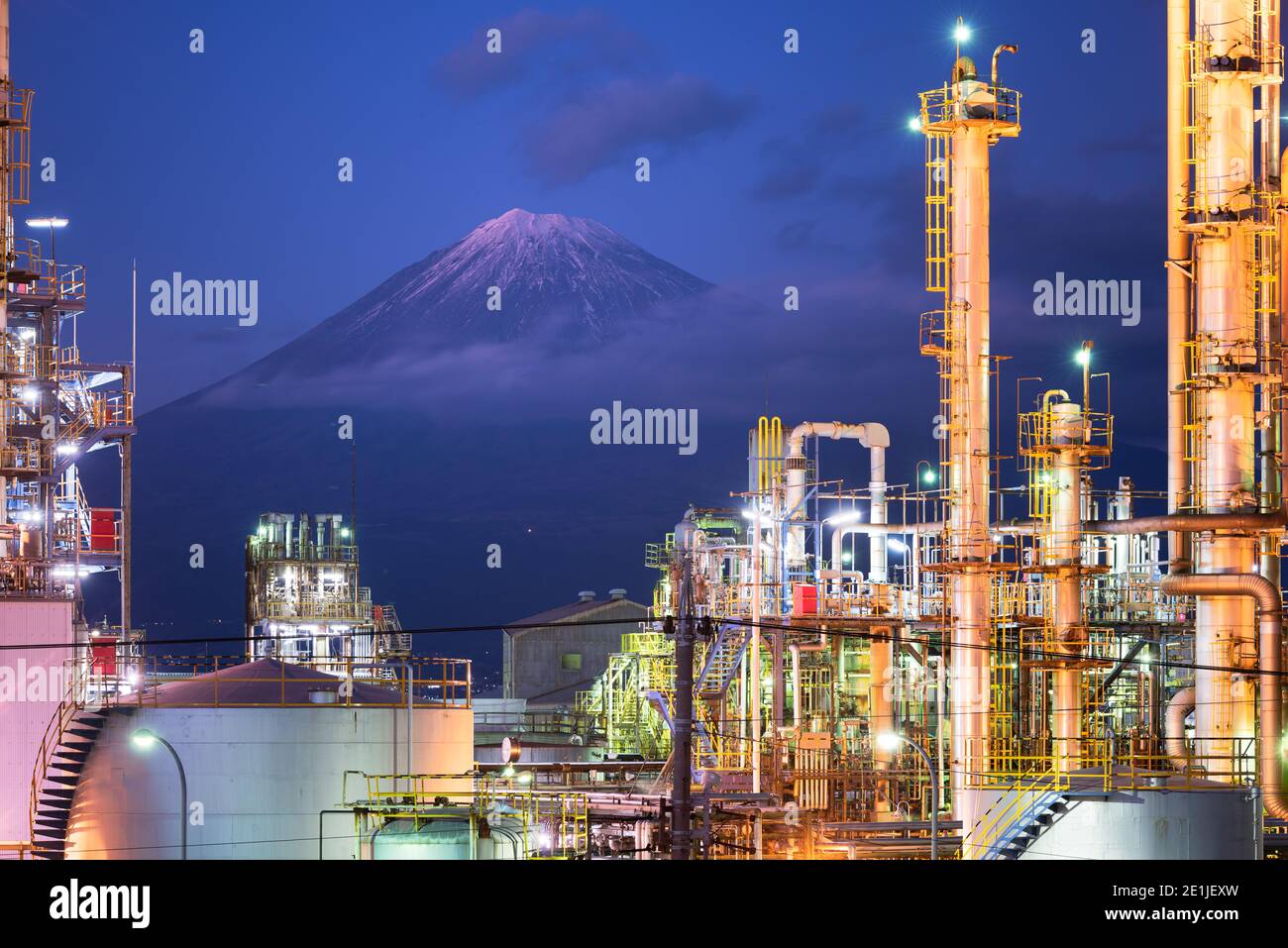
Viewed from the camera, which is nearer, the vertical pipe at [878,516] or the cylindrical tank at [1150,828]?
the cylindrical tank at [1150,828]

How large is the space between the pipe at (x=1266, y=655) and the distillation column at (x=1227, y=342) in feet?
0.83

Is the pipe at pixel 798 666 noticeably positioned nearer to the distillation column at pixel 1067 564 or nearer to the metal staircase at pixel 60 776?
the distillation column at pixel 1067 564

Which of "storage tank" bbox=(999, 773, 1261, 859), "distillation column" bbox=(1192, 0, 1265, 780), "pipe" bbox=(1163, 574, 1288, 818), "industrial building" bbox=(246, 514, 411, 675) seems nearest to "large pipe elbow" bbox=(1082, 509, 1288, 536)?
"distillation column" bbox=(1192, 0, 1265, 780)

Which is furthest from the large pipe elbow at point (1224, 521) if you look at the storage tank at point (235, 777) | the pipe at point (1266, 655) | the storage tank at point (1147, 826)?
the storage tank at point (235, 777)

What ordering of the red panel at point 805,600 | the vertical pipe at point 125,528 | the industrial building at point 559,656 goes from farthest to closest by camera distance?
the industrial building at point 559,656 < the vertical pipe at point 125,528 < the red panel at point 805,600

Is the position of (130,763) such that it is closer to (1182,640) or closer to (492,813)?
(492,813)

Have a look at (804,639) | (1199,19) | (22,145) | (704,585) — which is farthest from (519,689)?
(1199,19)

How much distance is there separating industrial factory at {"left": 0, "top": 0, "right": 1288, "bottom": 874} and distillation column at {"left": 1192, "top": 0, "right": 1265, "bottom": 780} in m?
0.06

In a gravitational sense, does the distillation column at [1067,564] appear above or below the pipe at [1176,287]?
below

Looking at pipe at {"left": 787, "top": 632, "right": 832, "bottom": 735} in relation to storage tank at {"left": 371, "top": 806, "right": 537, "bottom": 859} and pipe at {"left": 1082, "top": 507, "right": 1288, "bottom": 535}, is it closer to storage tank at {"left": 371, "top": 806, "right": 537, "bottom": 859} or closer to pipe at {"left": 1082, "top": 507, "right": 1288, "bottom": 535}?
pipe at {"left": 1082, "top": 507, "right": 1288, "bottom": 535}

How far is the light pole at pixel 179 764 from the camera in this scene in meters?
27.8

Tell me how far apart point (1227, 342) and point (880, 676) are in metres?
13.1

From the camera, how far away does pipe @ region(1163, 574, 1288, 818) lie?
30.6m

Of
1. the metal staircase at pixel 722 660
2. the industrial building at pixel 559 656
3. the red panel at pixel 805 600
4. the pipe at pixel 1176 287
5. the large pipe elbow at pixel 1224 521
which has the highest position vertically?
the pipe at pixel 1176 287
